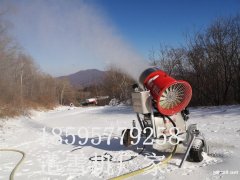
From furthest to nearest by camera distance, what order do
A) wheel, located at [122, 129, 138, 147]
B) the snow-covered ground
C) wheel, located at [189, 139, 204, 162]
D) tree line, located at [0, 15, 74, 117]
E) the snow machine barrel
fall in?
tree line, located at [0, 15, 74, 117], wheel, located at [122, 129, 138, 147], the snow machine barrel, wheel, located at [189, 139, 204, 162], the snow-covered ground

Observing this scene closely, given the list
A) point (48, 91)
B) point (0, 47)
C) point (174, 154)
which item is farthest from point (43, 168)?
point (48, 91)

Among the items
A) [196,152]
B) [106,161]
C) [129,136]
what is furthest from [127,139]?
[196,152]

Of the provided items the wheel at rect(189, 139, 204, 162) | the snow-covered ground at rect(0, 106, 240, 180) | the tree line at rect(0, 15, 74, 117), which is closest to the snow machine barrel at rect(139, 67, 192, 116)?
the wheel at rect(189, 139, 204, 162)

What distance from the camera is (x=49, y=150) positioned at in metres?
5.60

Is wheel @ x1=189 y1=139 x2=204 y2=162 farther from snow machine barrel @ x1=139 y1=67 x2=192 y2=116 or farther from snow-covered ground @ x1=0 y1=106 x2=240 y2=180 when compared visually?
snow machine barrel @ x1=139 y1=67 x2=192 y2=116

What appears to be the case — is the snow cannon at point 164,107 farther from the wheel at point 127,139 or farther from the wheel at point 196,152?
the wheel at point 127,139

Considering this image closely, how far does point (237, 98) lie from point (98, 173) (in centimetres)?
1180

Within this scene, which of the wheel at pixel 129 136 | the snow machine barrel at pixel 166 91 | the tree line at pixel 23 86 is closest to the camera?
the snow machine barrel at pixel 166 91

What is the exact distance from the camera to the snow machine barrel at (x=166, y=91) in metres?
4.19

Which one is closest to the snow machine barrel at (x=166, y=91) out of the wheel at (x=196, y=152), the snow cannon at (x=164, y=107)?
the snow cannon at (x=164, y=107)

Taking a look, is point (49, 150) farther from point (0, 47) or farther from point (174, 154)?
point (0, 47)

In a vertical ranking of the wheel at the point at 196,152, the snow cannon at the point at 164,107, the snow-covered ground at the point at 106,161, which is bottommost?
the snow-covered ground at the point at 106,161

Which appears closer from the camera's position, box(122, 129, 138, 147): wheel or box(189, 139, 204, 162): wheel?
box(189, 139, 204, 162): wheel

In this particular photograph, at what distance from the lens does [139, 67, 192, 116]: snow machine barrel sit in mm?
4188
